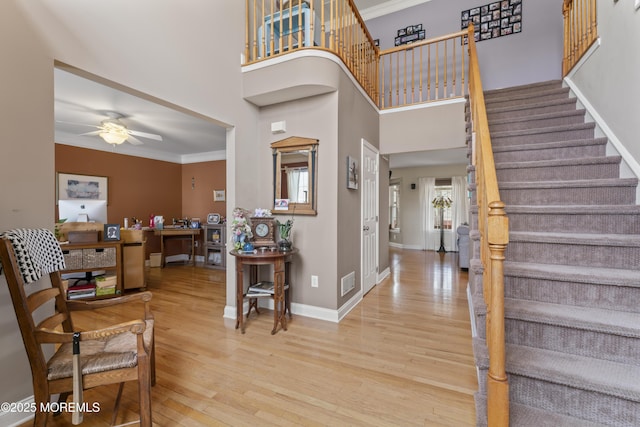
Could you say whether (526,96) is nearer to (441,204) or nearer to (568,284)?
(568,284)

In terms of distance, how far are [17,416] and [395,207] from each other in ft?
26.9

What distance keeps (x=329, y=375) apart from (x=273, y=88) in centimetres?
264

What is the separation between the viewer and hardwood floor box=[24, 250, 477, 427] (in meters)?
1.57

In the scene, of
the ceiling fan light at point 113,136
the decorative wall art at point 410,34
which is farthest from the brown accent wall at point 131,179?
the decorative wall art at point 410,34

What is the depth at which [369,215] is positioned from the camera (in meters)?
3.89

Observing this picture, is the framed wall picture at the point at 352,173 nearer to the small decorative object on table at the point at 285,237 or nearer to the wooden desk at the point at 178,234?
the small decorative object on table at the point at 285,237

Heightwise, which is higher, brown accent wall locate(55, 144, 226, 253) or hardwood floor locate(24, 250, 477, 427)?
brown accent wall locate(55, 144, 226, 253)

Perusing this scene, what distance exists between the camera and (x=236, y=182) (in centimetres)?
294

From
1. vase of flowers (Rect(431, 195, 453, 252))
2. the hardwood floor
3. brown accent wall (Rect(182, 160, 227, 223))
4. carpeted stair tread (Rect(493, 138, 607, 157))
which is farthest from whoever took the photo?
vase of flowers (Rect(431, 195, 453, 252))

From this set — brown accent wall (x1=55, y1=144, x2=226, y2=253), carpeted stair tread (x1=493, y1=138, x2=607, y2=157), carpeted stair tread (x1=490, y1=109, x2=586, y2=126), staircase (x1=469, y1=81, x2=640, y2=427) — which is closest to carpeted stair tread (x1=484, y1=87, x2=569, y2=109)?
carpeted stair tread (x1=490, y1=109, x2=586, y2=126)

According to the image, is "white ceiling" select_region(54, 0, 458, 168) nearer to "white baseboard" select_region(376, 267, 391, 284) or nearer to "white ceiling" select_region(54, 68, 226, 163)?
"white ceiling" select_region(54, 68, 226, 163)

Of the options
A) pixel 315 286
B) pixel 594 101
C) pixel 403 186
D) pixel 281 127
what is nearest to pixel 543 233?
pixel 594 101

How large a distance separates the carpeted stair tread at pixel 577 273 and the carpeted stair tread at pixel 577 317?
6.1 inches

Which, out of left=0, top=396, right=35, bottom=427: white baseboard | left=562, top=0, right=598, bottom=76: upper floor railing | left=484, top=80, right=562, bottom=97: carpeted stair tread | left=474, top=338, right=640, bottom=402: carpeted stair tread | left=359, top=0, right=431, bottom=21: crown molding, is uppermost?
left=359, top=0, right=431, bottom=21: crown molding
